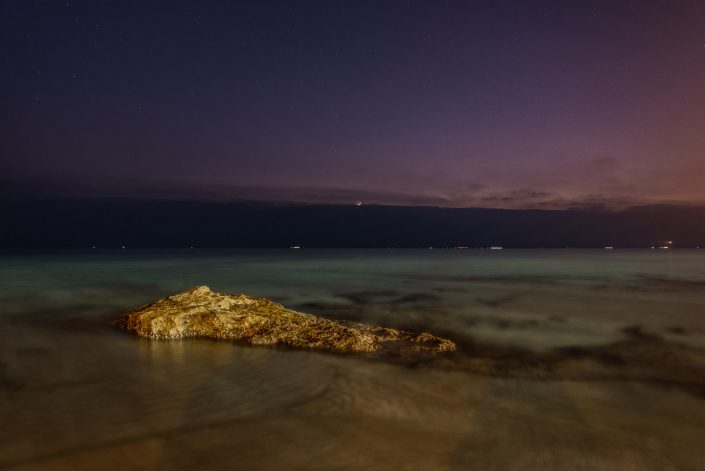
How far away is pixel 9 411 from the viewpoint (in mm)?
6492

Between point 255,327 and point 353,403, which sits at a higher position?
point 255,327

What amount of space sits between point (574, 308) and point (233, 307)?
13.7 m

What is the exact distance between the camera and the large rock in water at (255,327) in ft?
33.0

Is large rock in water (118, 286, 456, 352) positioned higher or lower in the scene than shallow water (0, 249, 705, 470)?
higher

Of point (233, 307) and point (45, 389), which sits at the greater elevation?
point (233, 307)

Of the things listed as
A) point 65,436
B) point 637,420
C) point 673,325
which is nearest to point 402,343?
point 637,420

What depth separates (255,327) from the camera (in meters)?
10.9

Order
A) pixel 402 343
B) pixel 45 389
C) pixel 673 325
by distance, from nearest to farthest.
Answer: pixel 45 389 < pixel 402 343 < pixel 673 325

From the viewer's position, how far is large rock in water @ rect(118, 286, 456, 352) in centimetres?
1007

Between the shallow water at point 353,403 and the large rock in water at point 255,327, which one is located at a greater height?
the large rock in water at point 255,327

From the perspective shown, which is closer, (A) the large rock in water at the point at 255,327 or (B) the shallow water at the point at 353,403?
(B) the shallow water at the point at 353,403

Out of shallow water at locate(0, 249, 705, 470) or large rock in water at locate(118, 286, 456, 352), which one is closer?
shallow water at locate(0, 249, 705, 470)

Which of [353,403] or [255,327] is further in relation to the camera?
[255,327]

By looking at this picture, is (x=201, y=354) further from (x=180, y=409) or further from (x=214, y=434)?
(x=214, y=434)
